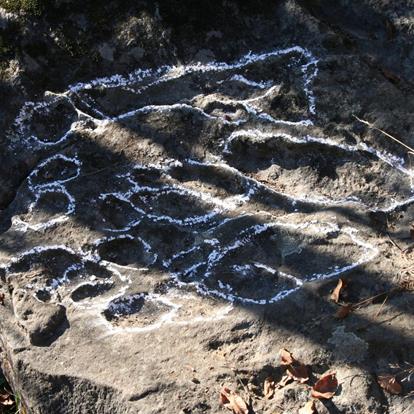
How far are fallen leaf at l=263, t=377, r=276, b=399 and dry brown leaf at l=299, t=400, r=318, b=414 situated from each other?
0.45ft

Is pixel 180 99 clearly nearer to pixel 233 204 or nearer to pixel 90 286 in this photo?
pixel 233 204

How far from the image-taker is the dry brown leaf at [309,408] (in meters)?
2.67

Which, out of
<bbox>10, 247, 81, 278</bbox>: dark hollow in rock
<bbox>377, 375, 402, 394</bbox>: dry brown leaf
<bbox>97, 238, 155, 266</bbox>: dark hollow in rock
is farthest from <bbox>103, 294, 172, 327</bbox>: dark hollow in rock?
<bbox>377, 375, 402, 394</bbox>: dry brown leaf

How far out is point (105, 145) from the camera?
3.47 metres

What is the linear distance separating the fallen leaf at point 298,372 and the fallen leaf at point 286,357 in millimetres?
17

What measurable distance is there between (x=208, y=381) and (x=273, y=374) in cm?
26

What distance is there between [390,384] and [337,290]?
434mm

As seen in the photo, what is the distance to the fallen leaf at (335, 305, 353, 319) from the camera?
2.87m

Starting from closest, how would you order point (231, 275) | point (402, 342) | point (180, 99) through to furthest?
point (402, 342) < point (231, 275) < point (180, 99)

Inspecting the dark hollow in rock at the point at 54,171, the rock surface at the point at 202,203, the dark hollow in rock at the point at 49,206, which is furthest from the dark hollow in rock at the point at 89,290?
the dark hollow in rock at the point at 54,171

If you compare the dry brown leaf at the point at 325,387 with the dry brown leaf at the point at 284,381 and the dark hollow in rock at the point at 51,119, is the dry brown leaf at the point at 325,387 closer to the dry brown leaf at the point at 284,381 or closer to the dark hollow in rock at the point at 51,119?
the dry brown leaf at the point at 284,381

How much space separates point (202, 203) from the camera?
10.9ft

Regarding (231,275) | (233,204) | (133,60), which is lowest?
(231,275)

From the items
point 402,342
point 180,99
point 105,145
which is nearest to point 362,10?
point 180,99
